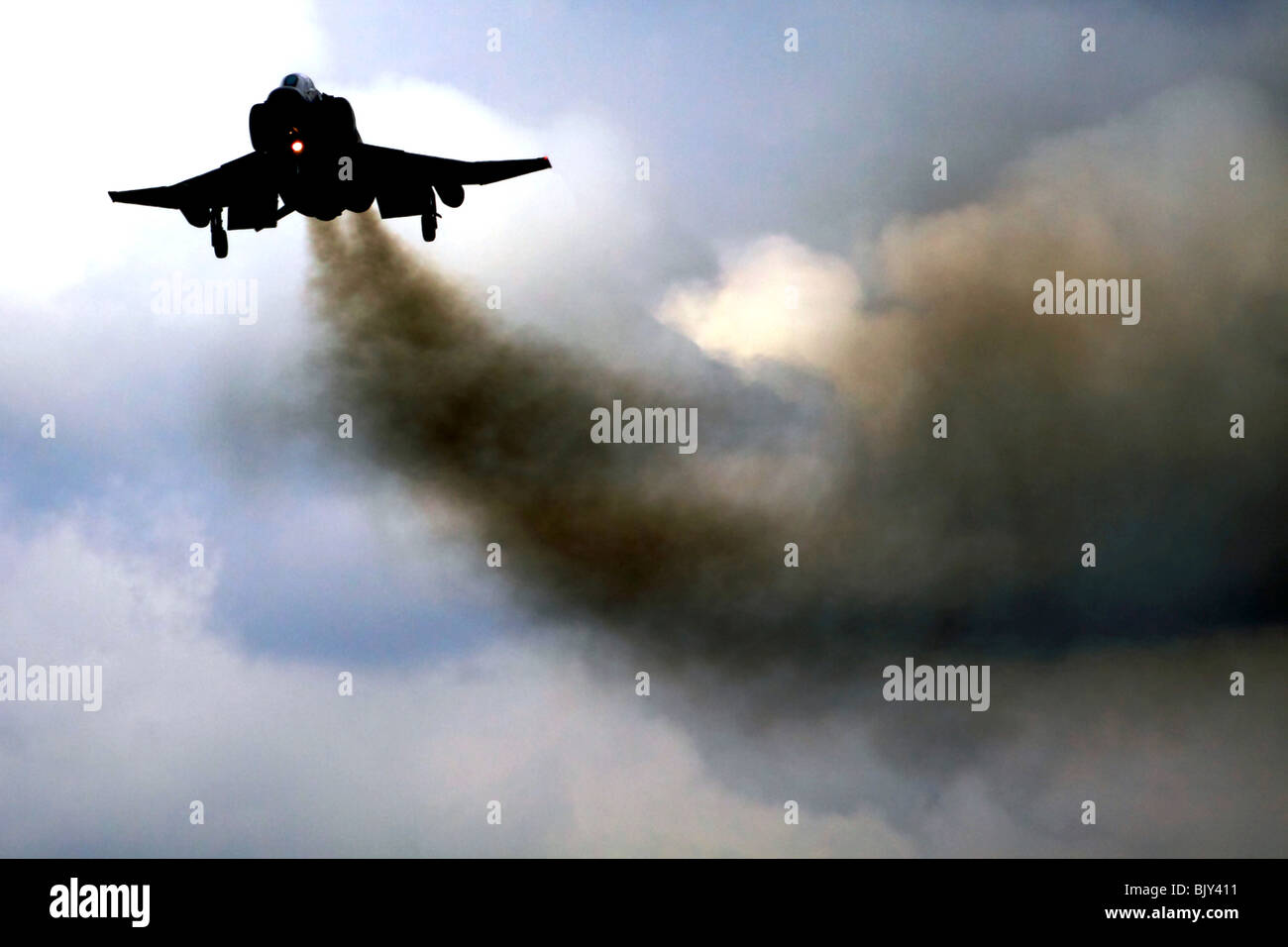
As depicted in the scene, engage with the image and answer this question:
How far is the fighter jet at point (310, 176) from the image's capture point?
49.6m

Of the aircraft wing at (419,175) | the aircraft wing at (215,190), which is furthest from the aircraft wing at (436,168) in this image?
the aircraft wing at (215,190)

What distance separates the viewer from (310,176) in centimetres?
5112

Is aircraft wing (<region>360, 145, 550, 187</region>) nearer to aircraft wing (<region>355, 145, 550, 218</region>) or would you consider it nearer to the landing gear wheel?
aircraft wing (<region>355, 145, 550, 218</region>)

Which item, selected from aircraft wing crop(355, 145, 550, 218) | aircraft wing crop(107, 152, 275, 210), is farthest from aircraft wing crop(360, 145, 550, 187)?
aircraft wing crop(107, 152, 275, 210)

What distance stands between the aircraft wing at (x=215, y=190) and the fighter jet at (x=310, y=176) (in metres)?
0.04

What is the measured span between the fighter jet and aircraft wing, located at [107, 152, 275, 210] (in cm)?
4

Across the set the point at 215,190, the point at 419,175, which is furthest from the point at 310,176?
the point at 215,190

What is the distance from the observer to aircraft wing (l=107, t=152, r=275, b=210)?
54438 millimetres

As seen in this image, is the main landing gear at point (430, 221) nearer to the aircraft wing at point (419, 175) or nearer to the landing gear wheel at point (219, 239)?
the aircraft wing at point (419, 175)
